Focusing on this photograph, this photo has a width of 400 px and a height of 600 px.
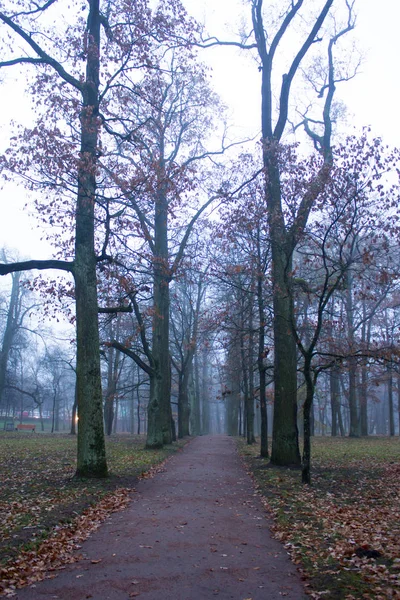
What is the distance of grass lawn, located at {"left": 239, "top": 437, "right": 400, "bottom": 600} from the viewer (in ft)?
16.5

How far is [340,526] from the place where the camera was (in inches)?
285

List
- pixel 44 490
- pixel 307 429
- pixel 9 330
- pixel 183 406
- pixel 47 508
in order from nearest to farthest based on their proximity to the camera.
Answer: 1. pixel 47 508
2. pixel 44 490
3. pixel 307 429
4. pixel 183 406
5. pixel 9 330

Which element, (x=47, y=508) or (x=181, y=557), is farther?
(x=47, y=508)

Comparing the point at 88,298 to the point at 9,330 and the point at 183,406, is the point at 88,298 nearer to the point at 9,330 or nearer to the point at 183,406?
the point at 183,406

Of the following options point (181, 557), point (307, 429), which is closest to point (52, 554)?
point (181, 557)

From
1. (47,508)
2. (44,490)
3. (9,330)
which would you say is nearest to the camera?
(47,508)

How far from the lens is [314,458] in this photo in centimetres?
1795

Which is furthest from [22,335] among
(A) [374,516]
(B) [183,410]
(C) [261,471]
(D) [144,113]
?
(A) [374,516]

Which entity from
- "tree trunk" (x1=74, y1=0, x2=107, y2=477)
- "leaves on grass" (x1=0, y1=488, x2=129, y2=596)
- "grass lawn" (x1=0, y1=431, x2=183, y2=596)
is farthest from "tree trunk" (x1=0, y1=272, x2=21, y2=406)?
"leaves on grass" (x1=0, y1=488, x2=129, y2=596)

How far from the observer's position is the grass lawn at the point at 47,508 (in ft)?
18.8

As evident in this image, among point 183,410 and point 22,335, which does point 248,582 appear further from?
point 22,335

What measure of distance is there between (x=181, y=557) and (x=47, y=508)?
3.14 metres

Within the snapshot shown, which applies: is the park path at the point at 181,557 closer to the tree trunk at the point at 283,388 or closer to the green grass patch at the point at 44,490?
the green grass patch at the point at 44,490

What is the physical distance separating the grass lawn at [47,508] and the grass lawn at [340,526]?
2733 millimetres
